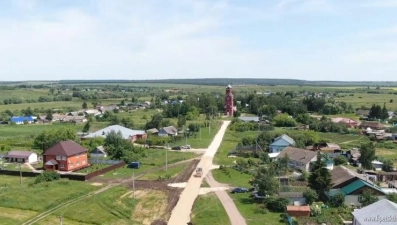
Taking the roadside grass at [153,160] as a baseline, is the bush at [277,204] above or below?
above

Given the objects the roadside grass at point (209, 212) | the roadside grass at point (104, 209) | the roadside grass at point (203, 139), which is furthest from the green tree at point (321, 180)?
the roadside grass at point (203, 139)

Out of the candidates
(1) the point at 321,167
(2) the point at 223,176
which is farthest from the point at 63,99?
(1) the point at 321,167

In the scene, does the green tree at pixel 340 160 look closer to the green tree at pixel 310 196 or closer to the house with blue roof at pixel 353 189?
the house with blue roof at pixel 353 189

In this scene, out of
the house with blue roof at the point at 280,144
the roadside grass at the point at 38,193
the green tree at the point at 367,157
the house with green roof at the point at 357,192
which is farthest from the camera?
the house with blue roof at the point at 280,144

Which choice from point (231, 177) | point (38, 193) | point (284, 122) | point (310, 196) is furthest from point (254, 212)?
point (284, 122)

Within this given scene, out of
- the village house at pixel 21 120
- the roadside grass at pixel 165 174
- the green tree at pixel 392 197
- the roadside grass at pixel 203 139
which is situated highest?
the green tree at pixel 392 197

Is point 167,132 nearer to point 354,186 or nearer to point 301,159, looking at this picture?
point 301,159
